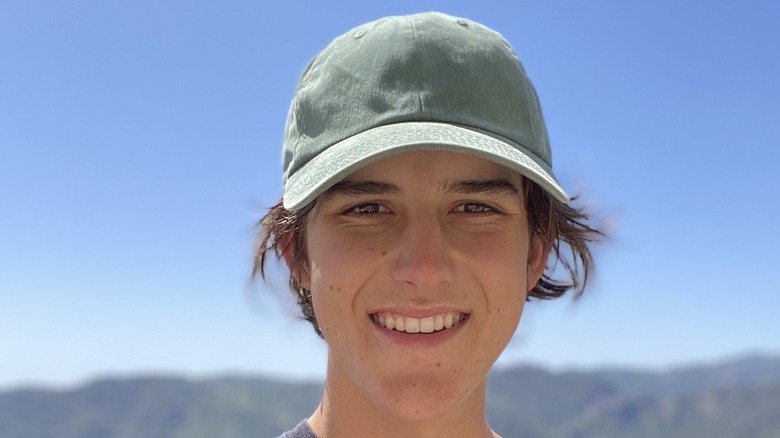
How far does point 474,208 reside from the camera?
12.5 ft

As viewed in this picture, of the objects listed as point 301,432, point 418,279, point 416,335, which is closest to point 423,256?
point 418,279

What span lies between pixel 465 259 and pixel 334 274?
24.2 inches

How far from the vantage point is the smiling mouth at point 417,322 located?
360 cm

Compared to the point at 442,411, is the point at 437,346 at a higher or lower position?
higher

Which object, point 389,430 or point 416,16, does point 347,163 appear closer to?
point 416,16

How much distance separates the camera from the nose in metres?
3.53

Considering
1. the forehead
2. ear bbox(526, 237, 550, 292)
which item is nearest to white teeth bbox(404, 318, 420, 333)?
the forehead

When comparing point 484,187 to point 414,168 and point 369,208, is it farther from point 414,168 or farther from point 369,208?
point 369,208

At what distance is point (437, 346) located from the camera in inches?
142

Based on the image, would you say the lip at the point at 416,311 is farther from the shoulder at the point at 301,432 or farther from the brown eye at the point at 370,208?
the shoulder at the point at 301,432

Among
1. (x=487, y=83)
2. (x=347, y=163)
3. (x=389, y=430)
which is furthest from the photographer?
(x=389, y=430)

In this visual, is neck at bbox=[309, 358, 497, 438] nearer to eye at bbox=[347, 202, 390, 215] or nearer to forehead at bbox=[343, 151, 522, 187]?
eye at bbox=[347, 202, 390, 215]

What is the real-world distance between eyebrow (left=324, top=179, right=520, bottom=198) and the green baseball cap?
176 millimetres

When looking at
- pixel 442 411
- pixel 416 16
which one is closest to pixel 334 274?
pixel 442 411
